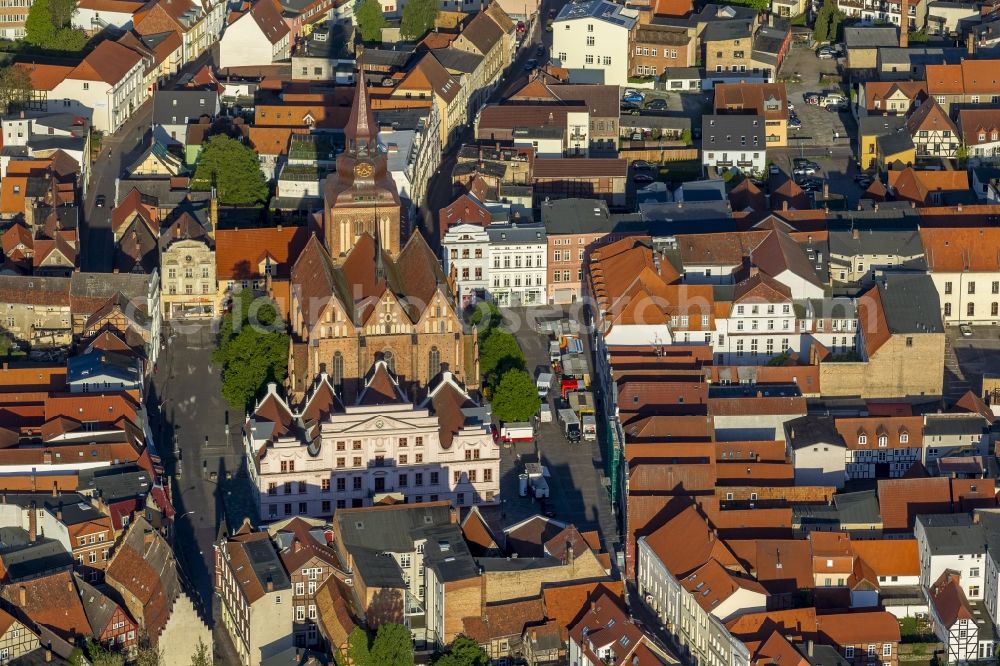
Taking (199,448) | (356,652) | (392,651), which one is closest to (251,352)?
(199,448)

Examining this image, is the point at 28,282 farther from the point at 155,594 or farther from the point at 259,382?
the point at 155,594

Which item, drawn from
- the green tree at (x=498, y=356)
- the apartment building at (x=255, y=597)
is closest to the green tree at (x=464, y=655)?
the apartment building at (x=255, y=597)

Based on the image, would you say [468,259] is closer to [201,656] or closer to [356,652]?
[201,656]

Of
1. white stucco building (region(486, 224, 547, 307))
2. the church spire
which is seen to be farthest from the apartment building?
white stucco building (region(486, 224, 547, 307))

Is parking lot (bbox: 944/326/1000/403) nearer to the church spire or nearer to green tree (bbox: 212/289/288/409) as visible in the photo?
the church spire

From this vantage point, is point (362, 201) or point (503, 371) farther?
point (362, 201)
